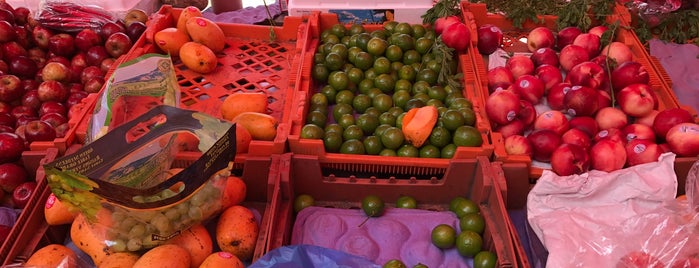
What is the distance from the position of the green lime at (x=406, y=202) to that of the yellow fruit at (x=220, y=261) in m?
0.76

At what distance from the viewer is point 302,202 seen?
6.88ft

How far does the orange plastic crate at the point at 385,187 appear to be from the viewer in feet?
6.49

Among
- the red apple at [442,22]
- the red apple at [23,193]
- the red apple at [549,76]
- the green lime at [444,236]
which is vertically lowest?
the green lime at [444,236]

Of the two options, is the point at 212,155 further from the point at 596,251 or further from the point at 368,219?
the point at 596,251

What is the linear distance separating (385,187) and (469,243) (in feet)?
1.45

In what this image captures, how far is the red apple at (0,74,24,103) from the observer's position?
272 cm

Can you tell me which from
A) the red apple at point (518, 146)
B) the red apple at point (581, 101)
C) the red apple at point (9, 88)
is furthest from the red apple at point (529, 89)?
the red apple at point (9, 88)

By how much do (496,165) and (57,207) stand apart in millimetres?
1660

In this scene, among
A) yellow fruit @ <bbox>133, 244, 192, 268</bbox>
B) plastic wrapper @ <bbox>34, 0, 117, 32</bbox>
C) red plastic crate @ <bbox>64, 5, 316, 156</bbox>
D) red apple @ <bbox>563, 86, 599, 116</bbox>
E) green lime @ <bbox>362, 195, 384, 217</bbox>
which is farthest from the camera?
plastic wrapper @ <bbox>34, 0, 117, 32</bbox>

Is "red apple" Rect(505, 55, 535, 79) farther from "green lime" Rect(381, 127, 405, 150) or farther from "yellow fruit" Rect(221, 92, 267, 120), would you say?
"yellow fruit" Rect(221, 92, 267, 120)

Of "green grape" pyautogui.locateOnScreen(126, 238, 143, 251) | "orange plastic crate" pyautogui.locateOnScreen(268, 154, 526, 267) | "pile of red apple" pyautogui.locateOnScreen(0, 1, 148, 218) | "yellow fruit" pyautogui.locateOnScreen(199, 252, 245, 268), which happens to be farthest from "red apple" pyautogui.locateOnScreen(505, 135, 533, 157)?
"pile of red apple" pyautogui.locateOnScreen(0, 1, 148, 218)

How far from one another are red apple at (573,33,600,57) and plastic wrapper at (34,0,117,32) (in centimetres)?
288

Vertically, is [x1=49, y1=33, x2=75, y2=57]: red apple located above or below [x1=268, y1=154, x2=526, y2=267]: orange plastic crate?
above

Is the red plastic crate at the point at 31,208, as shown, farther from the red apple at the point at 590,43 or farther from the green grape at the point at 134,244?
the red apple at the point at 590,43
